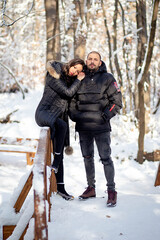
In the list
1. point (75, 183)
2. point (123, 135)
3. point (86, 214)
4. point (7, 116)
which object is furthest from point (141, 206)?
point (7, 116)

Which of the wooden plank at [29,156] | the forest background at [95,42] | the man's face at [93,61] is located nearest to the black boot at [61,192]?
the man's face at [93,61]

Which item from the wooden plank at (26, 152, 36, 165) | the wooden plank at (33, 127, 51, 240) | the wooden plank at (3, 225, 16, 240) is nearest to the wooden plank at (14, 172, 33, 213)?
the wooden plank at (3, 225, 16, 240)

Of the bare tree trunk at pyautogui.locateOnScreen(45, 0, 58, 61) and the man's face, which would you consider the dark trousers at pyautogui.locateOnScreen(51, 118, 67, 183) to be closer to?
the man's face

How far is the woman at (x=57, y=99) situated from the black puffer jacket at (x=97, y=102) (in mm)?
193

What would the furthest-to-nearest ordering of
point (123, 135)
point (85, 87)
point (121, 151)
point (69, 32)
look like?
point (69, 32), point (123, 135), point (121, 151), point (85, 87)

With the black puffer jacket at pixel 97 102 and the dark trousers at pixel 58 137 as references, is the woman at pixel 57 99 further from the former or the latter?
the black puffer jacket at pixel 97 102

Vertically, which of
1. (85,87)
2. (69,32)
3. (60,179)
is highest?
(69,32)

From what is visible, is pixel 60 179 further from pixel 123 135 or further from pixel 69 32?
pixel 69 32

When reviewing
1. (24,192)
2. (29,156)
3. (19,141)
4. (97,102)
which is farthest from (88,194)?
(19,141)

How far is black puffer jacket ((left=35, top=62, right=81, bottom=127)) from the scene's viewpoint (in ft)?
11.6

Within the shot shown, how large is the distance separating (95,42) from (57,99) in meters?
11.9

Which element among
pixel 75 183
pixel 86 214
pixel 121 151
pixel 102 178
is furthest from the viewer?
pixel 121 151

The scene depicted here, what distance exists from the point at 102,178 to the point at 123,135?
3410 millimetres

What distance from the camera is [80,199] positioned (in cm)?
392
